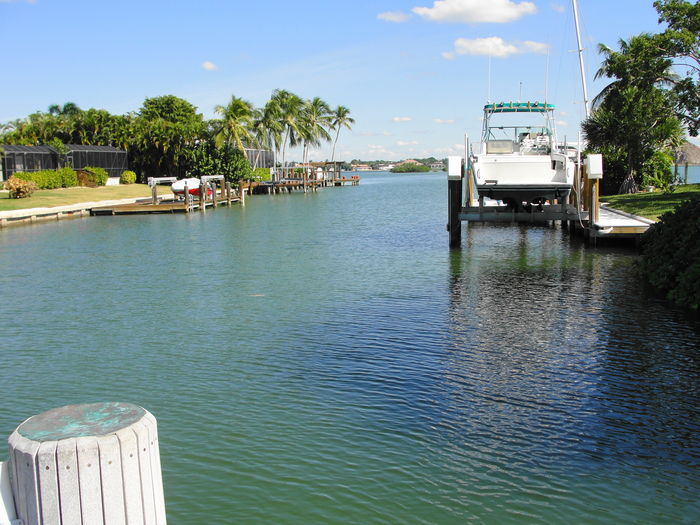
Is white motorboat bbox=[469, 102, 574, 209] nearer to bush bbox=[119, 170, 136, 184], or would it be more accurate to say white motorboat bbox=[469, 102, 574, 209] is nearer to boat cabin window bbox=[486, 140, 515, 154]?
boat cabin window bbox=[486, 140, 515, 154]

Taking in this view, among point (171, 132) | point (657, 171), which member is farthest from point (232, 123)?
point (657, 171)

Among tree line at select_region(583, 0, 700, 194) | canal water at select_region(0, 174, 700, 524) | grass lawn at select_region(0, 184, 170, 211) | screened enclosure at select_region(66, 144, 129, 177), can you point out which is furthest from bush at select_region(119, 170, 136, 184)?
canal water at select_region(0, 174, 700, 524)

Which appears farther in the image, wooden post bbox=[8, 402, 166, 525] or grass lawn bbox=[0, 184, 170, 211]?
grass lawn bbox=[0, 184, 170, 211]

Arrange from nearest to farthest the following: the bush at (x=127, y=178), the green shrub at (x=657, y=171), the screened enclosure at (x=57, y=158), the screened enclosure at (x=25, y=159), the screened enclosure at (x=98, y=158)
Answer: the green shrub at (x=657, y=171) < the screened enclosure at (x=25, y=159) < the screened enclosure at (x=57, y=158) < the screened enclosure at (x=98, y=158) < the bush at (x=127, y=178)

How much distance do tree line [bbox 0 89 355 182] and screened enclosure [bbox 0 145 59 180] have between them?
1.27 meters

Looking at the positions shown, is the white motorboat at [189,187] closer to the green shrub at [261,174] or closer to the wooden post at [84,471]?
the green shrub at [261,174]

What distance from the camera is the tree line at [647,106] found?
25.3 meters

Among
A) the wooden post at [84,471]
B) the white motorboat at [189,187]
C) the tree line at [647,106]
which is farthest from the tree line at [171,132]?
the wooden post at [84,471]

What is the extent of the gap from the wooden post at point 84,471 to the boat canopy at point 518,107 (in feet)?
63.5

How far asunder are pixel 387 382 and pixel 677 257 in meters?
7.74

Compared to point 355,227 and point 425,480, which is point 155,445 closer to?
point 425,480

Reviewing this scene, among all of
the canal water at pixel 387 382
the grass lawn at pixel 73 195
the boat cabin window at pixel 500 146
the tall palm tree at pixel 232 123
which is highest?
the tall palm tree at pixel 232 123

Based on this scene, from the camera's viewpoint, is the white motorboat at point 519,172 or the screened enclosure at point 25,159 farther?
the screened enclosure at point 25,159

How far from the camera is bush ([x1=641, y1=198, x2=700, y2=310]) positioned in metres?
12.6
